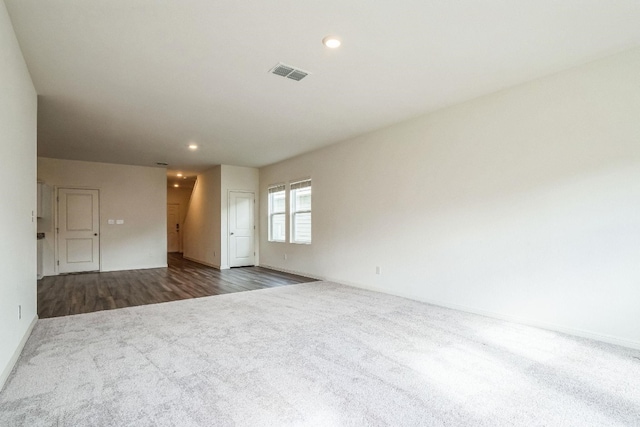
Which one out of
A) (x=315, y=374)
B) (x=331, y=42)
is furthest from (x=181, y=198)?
(x=315, y=374)

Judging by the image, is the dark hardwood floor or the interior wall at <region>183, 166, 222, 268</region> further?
the interior wall at <region>183, 166, 222, 268</region>

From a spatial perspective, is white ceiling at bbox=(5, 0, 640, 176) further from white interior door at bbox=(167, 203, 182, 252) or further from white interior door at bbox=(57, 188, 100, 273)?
white interior door at bbox=(167, 203, 182, 252)

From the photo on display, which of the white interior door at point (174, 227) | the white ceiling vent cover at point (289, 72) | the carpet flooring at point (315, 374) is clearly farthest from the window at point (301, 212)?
the white interior door at point (174, 227)

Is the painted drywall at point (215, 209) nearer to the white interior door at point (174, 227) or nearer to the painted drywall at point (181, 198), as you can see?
the painted drywall at point (181, 198)

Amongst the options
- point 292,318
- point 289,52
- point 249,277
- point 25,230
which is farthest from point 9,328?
point 249,277

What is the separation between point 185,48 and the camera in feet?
8.96

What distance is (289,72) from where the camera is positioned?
10.4 ft

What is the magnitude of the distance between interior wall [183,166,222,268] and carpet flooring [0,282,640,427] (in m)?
4.45

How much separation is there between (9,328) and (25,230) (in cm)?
115

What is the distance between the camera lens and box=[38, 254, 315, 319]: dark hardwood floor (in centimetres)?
445

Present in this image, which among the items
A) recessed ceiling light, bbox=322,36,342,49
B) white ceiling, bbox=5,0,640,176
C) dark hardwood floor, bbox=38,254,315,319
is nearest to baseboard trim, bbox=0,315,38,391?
dark hardwood floor, bbox=38,254,315,319

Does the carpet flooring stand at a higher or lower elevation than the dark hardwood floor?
higher

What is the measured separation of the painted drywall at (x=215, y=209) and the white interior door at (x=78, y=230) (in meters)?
2.38

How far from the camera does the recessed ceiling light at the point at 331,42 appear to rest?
2600 millimetres
